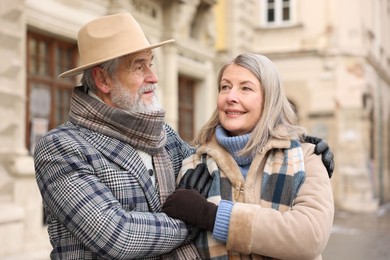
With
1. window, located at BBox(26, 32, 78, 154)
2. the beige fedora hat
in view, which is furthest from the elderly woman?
window, located at BBox(26, 32, 78, 154)

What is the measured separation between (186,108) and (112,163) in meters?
9.89

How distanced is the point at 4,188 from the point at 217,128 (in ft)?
16.4

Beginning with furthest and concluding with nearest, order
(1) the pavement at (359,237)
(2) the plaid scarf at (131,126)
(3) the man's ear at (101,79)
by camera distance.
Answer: (1) the pavement at (359,237) < (3) the man's ear at (101,79) < (2) the plaid scarf at (131,126)

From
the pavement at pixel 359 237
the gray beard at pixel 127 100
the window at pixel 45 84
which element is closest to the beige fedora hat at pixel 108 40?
the gray beard at pixel 127 100

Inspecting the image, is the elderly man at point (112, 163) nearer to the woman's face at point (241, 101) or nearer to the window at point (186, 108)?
the woman's face at point (241, 101)

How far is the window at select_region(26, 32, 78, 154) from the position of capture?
7.88m

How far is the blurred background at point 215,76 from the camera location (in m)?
7.08

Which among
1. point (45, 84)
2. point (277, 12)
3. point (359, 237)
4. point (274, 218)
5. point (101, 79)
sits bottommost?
point (359, 237)

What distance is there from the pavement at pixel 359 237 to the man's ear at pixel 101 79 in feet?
24.0

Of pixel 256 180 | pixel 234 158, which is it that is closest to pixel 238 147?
pixel 234 158

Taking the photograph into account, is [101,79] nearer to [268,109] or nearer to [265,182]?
[268,109]

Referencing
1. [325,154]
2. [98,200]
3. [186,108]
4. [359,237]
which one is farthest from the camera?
[186,108]

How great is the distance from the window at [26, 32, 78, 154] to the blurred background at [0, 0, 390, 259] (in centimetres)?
1

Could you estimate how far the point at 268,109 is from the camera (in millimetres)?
2521
